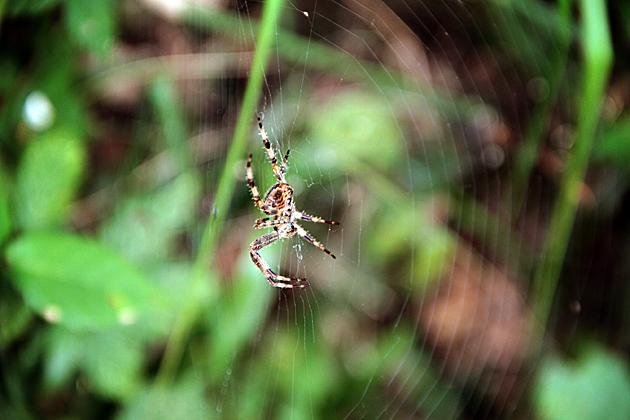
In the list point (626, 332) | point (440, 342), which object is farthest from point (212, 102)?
point (626, 332)

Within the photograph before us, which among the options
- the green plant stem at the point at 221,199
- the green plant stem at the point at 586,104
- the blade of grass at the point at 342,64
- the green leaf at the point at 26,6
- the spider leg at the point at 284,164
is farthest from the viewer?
the blade of grass at the point at 342,64

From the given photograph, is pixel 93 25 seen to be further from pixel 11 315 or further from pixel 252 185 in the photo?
pixel 11 315

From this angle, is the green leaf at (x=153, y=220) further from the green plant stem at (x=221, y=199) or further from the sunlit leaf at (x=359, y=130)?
the sunlit leaf at (x=359, y=130)

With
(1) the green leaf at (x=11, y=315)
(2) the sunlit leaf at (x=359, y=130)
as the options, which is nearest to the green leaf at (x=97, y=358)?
(1) the green leaf at (x=11, y=315)

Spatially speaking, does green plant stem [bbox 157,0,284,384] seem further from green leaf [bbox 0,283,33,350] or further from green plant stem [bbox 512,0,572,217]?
green plant stem [bbox 512,0,572,217]

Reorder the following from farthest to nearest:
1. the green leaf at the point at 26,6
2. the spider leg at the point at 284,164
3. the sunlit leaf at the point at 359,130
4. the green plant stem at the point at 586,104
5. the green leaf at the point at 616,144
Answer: the sunlit leaf at the point at 359,130 → the green leaf at the point at 616,144 → the spider leg at the point at 284,164 → the green leaf at the point at 26,6 → the green plant stem at the point at 586,104

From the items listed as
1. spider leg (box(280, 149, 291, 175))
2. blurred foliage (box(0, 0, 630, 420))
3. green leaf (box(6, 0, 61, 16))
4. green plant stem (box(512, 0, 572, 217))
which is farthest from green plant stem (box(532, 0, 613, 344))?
green leaf (box(6, 0, 61, 16))
